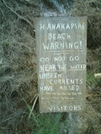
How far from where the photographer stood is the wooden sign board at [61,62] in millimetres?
1413

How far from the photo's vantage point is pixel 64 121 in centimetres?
Answer: 195

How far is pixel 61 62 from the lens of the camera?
1493 mm

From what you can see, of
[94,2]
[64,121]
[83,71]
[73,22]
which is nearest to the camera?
[73,22]

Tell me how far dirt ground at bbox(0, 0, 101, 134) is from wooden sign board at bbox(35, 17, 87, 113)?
0.48 m

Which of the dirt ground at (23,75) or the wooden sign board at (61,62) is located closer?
the wooden sign board at (61,62)

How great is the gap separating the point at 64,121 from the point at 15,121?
0.73m

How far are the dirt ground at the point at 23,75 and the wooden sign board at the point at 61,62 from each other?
48cm

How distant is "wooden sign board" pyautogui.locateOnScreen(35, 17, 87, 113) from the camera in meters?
1.41

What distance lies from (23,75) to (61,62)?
3.77 ft

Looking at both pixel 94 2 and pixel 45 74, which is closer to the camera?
pixel 45 74

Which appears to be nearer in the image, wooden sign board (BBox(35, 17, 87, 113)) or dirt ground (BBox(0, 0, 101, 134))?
wooden sign board (BBox(35, 17, 87, 113))

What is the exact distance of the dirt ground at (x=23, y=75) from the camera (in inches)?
89.2

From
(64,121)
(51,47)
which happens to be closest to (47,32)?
(51,47)

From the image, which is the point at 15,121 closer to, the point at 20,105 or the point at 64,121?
the point at 20,105
